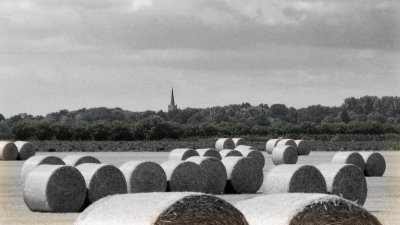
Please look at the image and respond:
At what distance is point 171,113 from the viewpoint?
388 feet

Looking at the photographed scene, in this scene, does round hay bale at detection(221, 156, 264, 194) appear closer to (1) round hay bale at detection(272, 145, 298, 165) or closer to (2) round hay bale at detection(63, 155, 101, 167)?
(2) round hay bale at detection(63, 155, 101, 167)

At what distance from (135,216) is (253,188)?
16.2 m

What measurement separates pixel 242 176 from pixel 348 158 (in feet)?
26.3

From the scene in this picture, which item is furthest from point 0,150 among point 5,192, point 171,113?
point 171,113

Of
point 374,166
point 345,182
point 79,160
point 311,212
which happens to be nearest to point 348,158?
point 374,166

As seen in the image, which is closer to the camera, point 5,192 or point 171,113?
point 5,192

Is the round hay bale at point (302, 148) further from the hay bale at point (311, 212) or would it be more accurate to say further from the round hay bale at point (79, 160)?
the hay bale at point (311, 212)

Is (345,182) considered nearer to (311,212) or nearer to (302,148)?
(311,212)

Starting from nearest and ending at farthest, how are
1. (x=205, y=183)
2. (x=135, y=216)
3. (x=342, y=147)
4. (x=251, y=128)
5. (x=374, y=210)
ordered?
(x=135, y=216) → (x=374, y=210) → (x=205, y=183) → (x=342, y=147) → (x=251, y=128)

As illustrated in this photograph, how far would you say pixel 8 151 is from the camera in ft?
157

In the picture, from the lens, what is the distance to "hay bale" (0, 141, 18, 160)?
4769cm

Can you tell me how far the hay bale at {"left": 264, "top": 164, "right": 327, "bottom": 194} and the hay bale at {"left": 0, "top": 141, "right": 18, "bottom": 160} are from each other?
3150cm

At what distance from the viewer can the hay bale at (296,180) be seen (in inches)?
703

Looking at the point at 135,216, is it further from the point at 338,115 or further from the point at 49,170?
the point at 338,115
